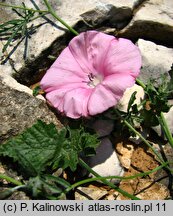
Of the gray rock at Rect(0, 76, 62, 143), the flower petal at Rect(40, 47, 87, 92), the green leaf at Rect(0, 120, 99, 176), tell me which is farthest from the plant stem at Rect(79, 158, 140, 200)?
the flower petal at Rect(40, 47, 87, 92)

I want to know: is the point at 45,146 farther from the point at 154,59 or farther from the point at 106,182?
the point at 154,59

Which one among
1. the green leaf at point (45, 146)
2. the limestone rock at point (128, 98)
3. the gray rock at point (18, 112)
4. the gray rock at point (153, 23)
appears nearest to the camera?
the green leaf at point (45, 146)

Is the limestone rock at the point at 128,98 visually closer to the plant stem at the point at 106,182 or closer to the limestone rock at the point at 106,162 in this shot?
the limestone rock at the point at 106,162

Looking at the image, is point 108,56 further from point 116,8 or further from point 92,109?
point 116,8

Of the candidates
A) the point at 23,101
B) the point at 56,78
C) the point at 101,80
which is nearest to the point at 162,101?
the point at 101,80

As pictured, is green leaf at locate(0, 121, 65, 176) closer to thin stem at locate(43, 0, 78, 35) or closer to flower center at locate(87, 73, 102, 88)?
flower center at locate(87, 73, 102, 88)

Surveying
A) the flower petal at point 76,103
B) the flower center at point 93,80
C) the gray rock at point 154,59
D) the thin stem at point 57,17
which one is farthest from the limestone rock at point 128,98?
the thin stem at point 57,17
